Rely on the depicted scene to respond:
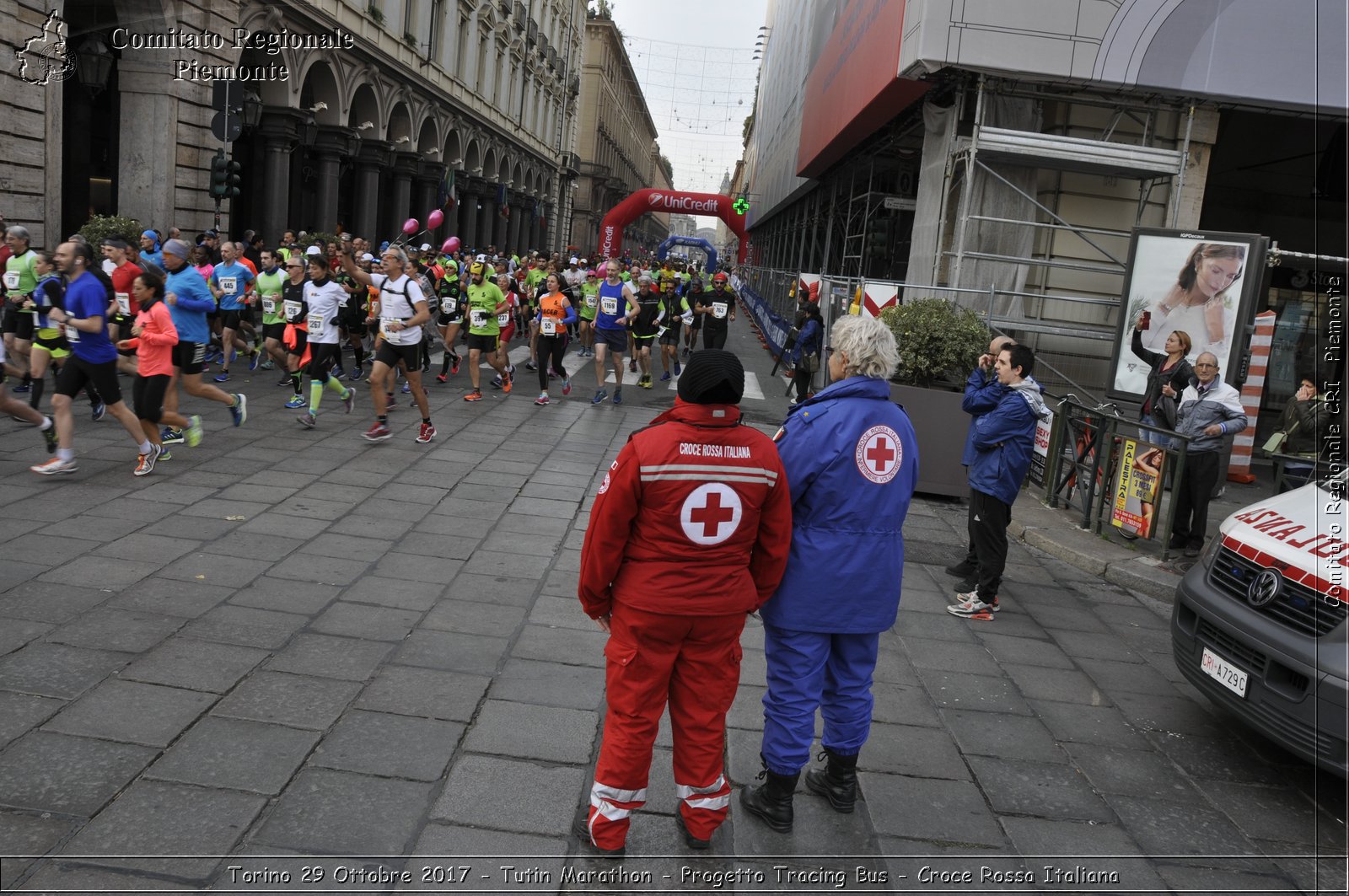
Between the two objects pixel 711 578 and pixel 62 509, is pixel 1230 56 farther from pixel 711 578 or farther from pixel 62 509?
pixel 62 509

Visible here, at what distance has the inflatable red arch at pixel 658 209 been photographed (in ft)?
156

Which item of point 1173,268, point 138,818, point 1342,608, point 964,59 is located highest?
point 964,59

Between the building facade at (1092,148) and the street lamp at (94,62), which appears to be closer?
the building facade at (1092,148)

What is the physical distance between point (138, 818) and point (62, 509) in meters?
4.34

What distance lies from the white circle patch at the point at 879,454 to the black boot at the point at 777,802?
1114mm

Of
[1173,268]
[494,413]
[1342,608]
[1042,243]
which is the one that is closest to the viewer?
[1342,608]

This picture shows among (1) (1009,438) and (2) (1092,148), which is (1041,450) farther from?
(2) (1092,148)

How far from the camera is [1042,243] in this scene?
14.8 meters

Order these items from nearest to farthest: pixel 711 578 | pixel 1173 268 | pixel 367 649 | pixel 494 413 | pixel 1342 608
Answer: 1. pixel 711 578
2. pixel 1342 608
3. pixel 367 649
4. pixel 1173 268
5. pixel 494 413

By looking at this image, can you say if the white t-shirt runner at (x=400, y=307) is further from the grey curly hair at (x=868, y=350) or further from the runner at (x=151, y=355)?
the grey curly hair at (x=868, y=350)

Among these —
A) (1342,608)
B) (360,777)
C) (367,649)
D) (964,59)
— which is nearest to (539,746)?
(360,777)

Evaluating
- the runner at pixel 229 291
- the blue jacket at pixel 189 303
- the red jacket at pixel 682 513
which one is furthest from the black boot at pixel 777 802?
the runner at pixel 229 291

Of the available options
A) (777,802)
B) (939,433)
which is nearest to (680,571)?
(777,802)

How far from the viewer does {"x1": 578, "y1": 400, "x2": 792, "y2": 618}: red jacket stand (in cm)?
320
